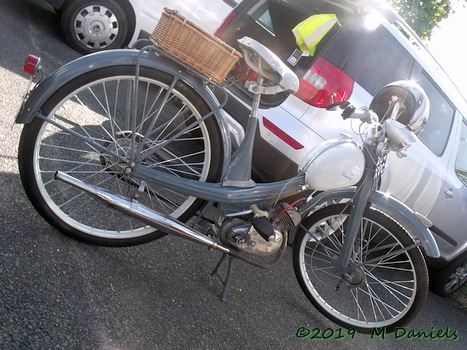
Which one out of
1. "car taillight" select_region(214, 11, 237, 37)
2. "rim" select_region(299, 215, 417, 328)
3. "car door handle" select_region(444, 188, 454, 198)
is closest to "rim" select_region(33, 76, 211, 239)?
"rim" select_region(299, 215, 417, 328)

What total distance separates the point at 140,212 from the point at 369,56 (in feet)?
6.58

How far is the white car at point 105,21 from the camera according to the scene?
5.50m

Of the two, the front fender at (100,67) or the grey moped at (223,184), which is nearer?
the front fender at (100,67)

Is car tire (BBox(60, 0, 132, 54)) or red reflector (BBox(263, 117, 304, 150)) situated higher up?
red reflector (BBox(263, 117, 304, 150))

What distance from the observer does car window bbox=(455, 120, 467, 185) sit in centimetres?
431

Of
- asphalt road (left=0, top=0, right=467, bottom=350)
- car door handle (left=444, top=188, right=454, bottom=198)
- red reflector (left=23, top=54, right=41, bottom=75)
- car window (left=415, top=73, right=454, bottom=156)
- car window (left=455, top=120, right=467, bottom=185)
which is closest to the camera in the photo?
asphalt road (left=0, top=0, right=467, bottom=350)

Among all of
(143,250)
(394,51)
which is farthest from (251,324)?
(394,51)

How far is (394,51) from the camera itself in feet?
12.6

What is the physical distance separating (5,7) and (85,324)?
16.1 ft

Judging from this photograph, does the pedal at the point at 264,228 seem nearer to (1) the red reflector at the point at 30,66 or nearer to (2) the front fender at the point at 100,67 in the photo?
(2) the front fender at the point at 100,67

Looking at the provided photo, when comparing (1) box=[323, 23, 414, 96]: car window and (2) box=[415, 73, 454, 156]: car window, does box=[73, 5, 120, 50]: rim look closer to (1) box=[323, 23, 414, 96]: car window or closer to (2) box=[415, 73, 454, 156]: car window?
(1) box=[323, 23, 414, 96]: car window

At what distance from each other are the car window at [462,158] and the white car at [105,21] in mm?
3072

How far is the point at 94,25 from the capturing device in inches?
222

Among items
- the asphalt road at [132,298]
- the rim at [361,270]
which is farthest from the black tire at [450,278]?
the rim at [361,270]
